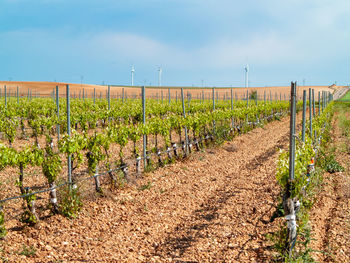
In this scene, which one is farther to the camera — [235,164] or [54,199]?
[235,164]

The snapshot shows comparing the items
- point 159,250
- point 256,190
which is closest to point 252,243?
point 159,250

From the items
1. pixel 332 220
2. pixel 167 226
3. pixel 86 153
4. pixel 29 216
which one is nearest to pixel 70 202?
pixel 29 216

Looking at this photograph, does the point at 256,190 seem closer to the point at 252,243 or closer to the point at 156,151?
the point at 252,243

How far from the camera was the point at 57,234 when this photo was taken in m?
5.55

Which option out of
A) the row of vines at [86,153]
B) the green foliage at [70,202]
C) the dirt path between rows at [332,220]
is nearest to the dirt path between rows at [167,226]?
the green foliage at [70,202]

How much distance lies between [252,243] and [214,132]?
8.85 meters

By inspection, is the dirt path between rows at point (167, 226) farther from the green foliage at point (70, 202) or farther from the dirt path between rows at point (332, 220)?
the dirt path between rows at point (332, 220)

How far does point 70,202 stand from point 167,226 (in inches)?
72.7

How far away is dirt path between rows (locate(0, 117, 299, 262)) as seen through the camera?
487cm

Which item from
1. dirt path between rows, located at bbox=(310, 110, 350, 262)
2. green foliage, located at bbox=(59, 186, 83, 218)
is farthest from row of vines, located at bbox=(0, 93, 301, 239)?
dirt path between rows, located at bbox=(310, 110, 350, 262)

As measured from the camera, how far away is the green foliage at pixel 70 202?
6.13 metres

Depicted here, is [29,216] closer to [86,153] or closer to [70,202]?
[70,202]

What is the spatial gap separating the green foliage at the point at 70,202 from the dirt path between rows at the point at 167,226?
0.43 ft

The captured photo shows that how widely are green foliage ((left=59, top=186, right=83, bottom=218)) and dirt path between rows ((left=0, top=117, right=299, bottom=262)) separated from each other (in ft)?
0.43
